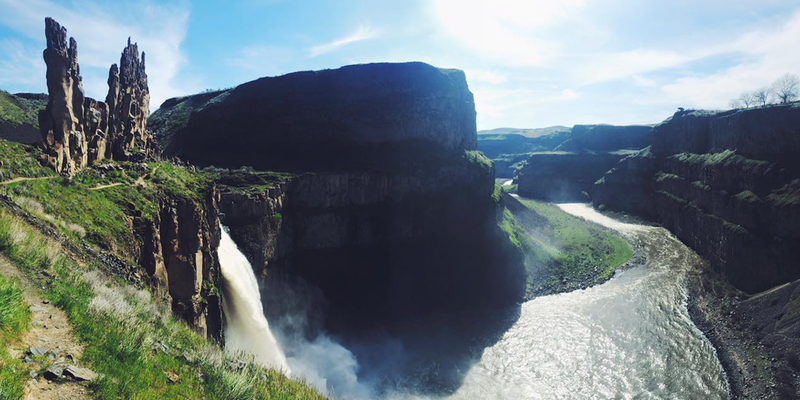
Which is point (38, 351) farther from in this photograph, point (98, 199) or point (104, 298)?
point (98, 199)

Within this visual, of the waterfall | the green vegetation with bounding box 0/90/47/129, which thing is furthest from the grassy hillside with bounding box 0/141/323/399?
the green vegetation with bounding box 0/90/47/129

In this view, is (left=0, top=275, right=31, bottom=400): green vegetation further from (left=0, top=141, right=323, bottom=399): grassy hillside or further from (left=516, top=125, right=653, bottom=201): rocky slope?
(left=516, top=125, right=653, bottom=201): rocky slope

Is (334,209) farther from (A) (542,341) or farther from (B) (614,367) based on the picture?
(B) (614,367)

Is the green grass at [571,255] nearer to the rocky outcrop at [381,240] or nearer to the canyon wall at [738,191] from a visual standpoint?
the rocky outcrop at [381,240]

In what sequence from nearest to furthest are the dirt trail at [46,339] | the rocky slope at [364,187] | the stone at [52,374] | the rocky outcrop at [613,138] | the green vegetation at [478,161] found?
the dirt trail at [46,339]
the stone at [52,374]
the rocky slope at [364,187]
the green vegetation at [478,161]
the rocky outcrop at [613,138]

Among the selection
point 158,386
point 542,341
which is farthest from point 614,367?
point 158,386

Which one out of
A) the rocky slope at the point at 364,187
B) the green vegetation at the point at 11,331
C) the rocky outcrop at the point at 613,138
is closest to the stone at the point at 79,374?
the green vegetation at the point at 11,331

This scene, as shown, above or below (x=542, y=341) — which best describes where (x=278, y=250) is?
above
